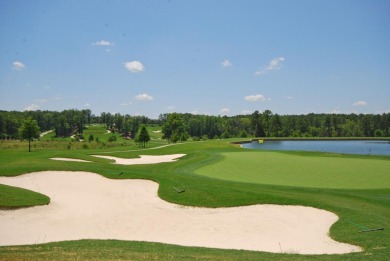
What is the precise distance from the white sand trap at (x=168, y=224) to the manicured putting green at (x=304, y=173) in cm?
598

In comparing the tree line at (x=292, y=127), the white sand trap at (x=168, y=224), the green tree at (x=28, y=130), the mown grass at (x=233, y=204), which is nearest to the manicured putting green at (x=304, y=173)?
the mown grass at (x=233, y=204)

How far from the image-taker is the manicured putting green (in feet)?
64.1

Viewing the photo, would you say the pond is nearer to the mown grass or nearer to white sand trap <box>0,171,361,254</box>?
the mown grass

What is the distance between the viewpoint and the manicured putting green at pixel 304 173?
64.1 feet

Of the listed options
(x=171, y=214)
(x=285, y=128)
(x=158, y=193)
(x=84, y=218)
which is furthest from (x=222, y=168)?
(x=285, y=128)

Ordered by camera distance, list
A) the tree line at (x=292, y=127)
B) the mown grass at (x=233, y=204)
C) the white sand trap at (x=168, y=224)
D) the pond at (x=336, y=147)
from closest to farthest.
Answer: the mown grass at (x=233, y=204), the white sand trap at (x=168, y=224), the pond at (x=336, y=147), the tree line at (x=292, y=127)

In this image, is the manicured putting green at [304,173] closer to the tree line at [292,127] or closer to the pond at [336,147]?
the pond at [336,147]

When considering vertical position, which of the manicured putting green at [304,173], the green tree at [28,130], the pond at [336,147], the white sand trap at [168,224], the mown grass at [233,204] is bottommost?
the pond at [336,147]

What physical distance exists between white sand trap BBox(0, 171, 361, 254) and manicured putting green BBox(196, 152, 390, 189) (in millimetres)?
5979

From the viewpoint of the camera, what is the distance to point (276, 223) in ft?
43.3

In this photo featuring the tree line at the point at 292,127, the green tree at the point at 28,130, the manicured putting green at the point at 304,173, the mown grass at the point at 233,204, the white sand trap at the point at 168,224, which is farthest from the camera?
the tree line at the point at 292,127

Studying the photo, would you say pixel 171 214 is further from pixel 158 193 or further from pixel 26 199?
pixel 26 199

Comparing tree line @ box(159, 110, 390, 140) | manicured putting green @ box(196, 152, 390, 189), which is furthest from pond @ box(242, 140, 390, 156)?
manicured putting green @ box(196, 152, 390, 189)

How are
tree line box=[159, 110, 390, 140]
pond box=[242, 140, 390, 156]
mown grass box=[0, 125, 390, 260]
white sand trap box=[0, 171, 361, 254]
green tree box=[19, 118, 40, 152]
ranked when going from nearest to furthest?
mown grass box=[0, 125, 390, 260] → white sand trap box=[0, 171, 361, 254] → green tree box=[19, 118, 40, 152] → pond box=[242, 140, 390, 156] → tree line box=[159, 110, 390, 140]
